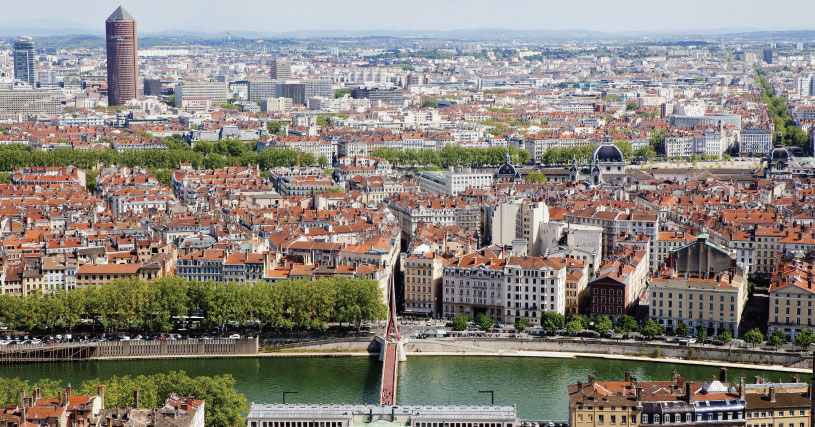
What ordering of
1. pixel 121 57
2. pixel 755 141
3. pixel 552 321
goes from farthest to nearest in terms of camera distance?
pixel 121 57, pixel 755 141, pixel 552 321

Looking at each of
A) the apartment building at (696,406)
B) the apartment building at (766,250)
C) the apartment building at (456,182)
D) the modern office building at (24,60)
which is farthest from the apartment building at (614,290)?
the modern office building at (24,60)

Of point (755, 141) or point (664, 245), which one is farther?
point (755, 141)

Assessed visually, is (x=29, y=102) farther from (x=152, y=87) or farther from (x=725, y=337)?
(x=725, y=337)

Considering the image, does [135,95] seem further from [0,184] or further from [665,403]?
[665,403]

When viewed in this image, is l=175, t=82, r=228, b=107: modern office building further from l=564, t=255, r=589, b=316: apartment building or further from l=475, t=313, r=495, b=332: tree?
l=475, t=313, r=495, b=332: tree

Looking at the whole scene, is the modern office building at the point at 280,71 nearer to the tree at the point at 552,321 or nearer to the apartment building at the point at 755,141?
the apartment building at the point at 755,141

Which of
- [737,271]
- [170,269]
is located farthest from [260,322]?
[737,271]

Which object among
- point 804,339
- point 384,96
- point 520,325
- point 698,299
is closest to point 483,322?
point 520,325
